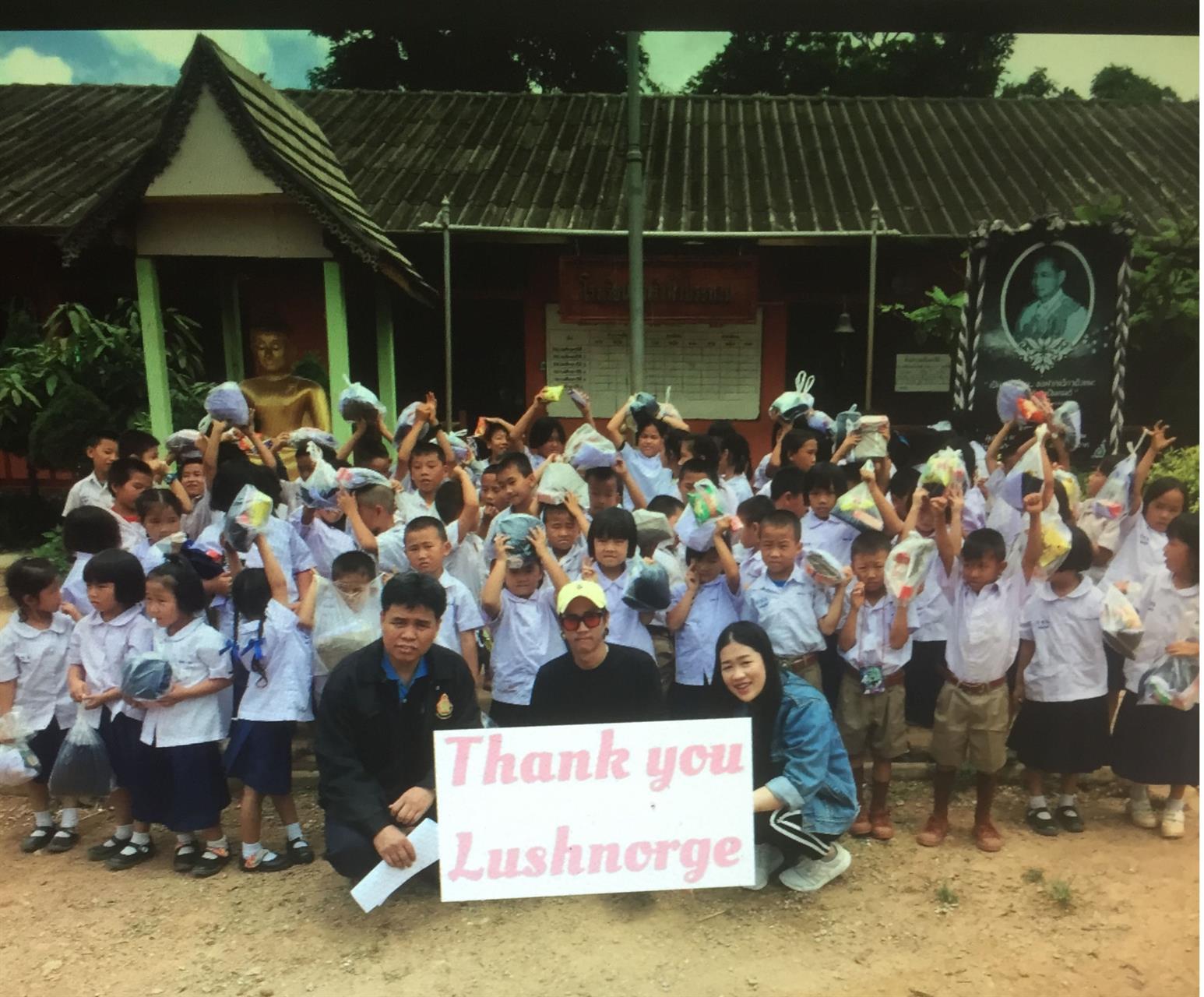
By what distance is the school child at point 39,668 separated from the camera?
3012 mm

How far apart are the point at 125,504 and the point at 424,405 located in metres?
1.40

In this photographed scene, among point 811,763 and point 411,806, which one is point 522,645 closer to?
point 411,806

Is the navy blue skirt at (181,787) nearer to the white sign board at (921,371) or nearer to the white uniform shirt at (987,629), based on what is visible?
the white uniform shirt at (987,629)

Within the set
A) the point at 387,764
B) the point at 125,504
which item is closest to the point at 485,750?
the point at 387,764

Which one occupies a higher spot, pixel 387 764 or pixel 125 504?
pixel 125 504

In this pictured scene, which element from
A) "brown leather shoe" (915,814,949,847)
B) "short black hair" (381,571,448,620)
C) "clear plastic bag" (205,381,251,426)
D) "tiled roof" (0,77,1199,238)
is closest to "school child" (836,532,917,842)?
"brown leather shoe" (915,814,949,847)

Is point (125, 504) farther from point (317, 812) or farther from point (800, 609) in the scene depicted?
point (800, 609)

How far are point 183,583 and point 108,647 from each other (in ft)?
1.34

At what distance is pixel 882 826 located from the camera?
3160mm

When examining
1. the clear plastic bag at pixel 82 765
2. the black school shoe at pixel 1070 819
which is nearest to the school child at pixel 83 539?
the clear plastic bag at pixel 82 765

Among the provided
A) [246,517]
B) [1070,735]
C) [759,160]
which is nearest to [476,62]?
[246,517]

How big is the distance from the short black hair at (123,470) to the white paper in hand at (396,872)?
2199 mm

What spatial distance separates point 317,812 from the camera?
3416 millimetres

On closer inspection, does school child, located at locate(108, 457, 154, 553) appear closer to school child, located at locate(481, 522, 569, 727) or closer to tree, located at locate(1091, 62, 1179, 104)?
school child, located at locate(481, 522, 569, 727)
